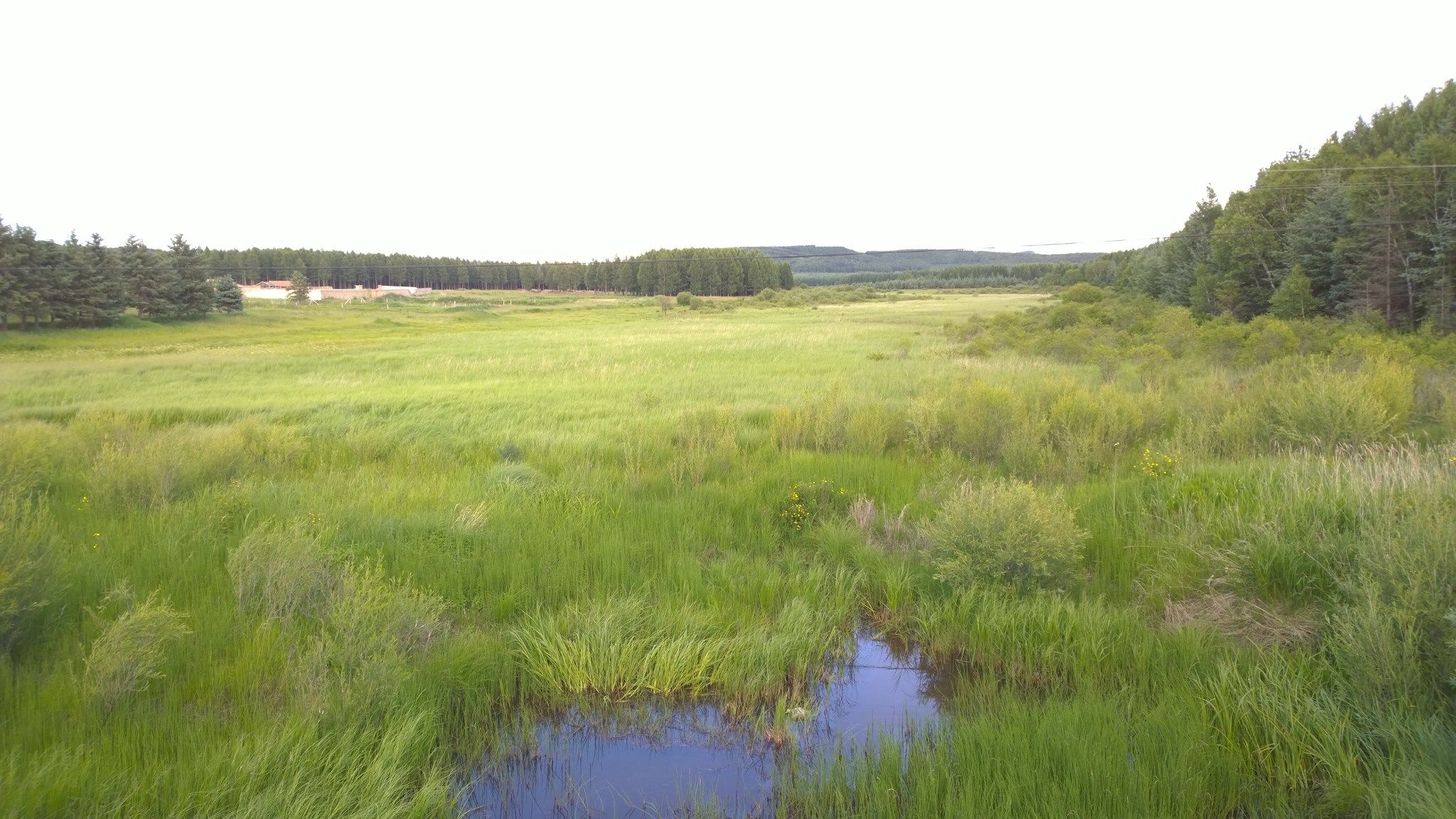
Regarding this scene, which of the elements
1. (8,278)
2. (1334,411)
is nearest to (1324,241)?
(1334,411)

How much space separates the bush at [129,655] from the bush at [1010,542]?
530cm

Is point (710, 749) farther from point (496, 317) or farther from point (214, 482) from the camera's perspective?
point (496, 317)

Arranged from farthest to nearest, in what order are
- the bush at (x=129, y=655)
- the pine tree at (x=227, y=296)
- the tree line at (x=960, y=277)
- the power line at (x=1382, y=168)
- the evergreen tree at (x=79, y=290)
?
the tree line at (x=960, y=277) → the pine tree at (x=227, y=296) → the evergreen tree at (x=79, y=290) → the power line at (x=1382, y=168) → the bush at (x=129, y=655)

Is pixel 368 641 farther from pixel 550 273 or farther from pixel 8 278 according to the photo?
pixel 550 273

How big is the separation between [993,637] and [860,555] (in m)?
1.66

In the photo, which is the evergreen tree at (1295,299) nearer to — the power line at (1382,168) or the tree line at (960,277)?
the power line at (1382,168)

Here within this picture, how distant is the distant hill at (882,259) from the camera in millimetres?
27672

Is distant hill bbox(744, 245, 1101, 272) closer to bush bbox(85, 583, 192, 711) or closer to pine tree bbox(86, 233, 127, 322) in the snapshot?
bush bbox(85, 583, 192, 711)

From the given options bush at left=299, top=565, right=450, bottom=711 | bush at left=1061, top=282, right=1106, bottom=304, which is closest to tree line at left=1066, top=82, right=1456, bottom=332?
bush at left=1061, top=282, right=1106, bottom=304

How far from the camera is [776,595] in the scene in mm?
6340

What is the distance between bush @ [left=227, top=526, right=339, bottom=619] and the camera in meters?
5.53

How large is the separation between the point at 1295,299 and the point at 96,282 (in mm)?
61658

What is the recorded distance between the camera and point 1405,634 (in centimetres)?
410

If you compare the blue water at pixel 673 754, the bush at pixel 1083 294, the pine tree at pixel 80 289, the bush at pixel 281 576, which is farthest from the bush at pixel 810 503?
the pine tree at pixel 80 289
